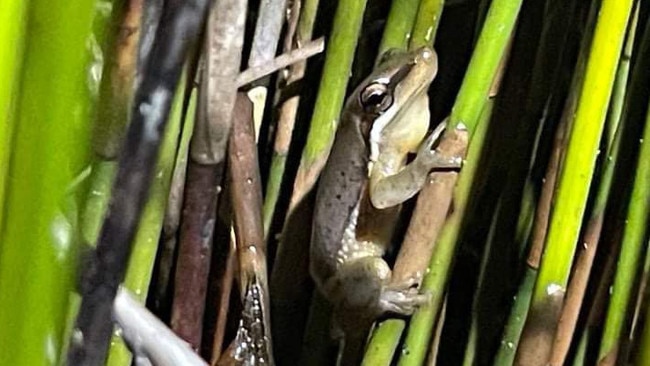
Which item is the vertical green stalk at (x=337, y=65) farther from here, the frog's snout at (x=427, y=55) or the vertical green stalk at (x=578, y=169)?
the vertical green stalk at (x=578, y=169)

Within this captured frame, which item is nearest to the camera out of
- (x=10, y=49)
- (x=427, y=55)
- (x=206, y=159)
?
(x=10, y=49)

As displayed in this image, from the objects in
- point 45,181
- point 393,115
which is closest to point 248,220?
point 393,115

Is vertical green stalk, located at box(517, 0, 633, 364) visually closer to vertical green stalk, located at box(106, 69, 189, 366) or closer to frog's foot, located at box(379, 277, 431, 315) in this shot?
frog's foot, located at box(379, 277, 431, 315)

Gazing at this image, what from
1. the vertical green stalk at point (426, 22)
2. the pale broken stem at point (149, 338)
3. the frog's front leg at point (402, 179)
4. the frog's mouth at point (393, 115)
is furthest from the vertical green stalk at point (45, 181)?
the frog's mouth at point (393, 115)

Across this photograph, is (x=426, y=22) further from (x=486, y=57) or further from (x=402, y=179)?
(x=402, y=179)

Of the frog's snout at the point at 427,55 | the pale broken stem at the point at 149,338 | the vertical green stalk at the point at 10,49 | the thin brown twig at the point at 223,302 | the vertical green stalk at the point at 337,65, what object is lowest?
the thin brown twig at the point at 223,302

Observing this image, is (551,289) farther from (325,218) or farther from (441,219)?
(325,218)

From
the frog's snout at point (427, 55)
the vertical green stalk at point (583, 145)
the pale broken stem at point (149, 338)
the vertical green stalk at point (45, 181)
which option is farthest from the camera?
the frog's snout at point (427, 55)
